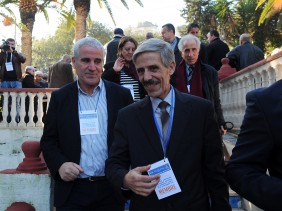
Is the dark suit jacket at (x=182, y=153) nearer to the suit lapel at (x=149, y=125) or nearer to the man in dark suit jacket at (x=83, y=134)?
the suit lapel at (x=149, y=125)

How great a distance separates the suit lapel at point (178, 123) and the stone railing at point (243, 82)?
135 inches

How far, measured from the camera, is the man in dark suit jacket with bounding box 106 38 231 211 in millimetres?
2273

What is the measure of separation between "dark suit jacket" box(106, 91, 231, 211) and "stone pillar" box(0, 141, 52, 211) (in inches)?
52.0

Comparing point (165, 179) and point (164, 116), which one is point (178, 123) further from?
point (165, 179)

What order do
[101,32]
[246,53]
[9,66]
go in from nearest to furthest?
[246,53]
[9,66]
[101,32]

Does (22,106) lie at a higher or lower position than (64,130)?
lower

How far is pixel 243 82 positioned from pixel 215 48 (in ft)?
5.54

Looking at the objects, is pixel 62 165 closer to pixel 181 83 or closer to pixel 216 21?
pixel 181 83

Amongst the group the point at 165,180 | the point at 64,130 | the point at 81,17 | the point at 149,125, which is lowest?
the point at 165,180

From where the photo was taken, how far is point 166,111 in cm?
243

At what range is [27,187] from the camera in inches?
139

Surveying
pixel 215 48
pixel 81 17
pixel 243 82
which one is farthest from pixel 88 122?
pixel 81 17

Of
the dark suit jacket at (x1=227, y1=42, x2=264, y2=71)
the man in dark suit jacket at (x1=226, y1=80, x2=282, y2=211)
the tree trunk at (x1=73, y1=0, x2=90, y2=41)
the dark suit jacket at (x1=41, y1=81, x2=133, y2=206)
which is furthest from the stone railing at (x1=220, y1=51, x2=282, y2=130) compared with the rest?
the tree trunk at (x1=73, y1=0, x2=90, y2=41)

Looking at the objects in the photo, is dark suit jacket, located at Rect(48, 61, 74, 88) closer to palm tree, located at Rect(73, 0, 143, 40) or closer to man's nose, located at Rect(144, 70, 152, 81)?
palm tree, located at Rect(73, 0, 143, 40)
